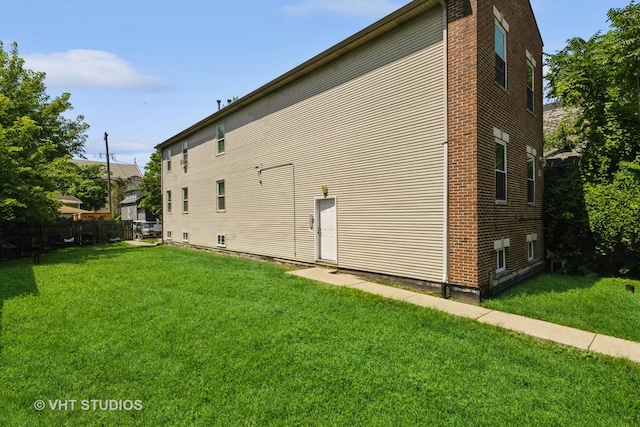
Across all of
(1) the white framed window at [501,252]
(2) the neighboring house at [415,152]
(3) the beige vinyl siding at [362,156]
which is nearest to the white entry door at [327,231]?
(2) the neighboring house at [415,152]

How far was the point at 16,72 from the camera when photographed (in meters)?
20.7

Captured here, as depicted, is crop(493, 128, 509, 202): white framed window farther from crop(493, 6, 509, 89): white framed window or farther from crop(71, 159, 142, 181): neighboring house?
crop(71, 159, 142, 181): neighboring house

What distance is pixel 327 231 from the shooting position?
1005 centimetres

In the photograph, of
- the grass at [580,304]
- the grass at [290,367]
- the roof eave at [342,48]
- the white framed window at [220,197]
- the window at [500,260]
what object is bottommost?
the grass at [580,304]

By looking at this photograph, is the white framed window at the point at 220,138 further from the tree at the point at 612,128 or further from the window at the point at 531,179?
the tree at the point at 612,128

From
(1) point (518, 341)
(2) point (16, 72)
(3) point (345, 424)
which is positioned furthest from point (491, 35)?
(2) point (16, 72)

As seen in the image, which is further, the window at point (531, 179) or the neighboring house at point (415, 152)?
the window at point (531, 179)

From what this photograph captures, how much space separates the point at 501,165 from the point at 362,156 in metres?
3.41

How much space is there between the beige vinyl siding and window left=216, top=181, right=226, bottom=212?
1.69 metres

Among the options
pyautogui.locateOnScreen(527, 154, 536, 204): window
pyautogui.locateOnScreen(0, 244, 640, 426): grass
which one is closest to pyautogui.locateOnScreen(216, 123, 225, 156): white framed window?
pyautogui.locateOnScreen(0, 244, 640, 426): grass

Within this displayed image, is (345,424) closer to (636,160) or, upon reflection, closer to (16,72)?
(636,160)

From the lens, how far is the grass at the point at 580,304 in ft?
18.4

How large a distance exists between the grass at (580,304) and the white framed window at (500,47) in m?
5.05

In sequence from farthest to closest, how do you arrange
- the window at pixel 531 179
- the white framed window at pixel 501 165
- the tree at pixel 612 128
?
the window at pixel 531 179
the tree at pixel 612 128
the white framed window at pixel 501 165
